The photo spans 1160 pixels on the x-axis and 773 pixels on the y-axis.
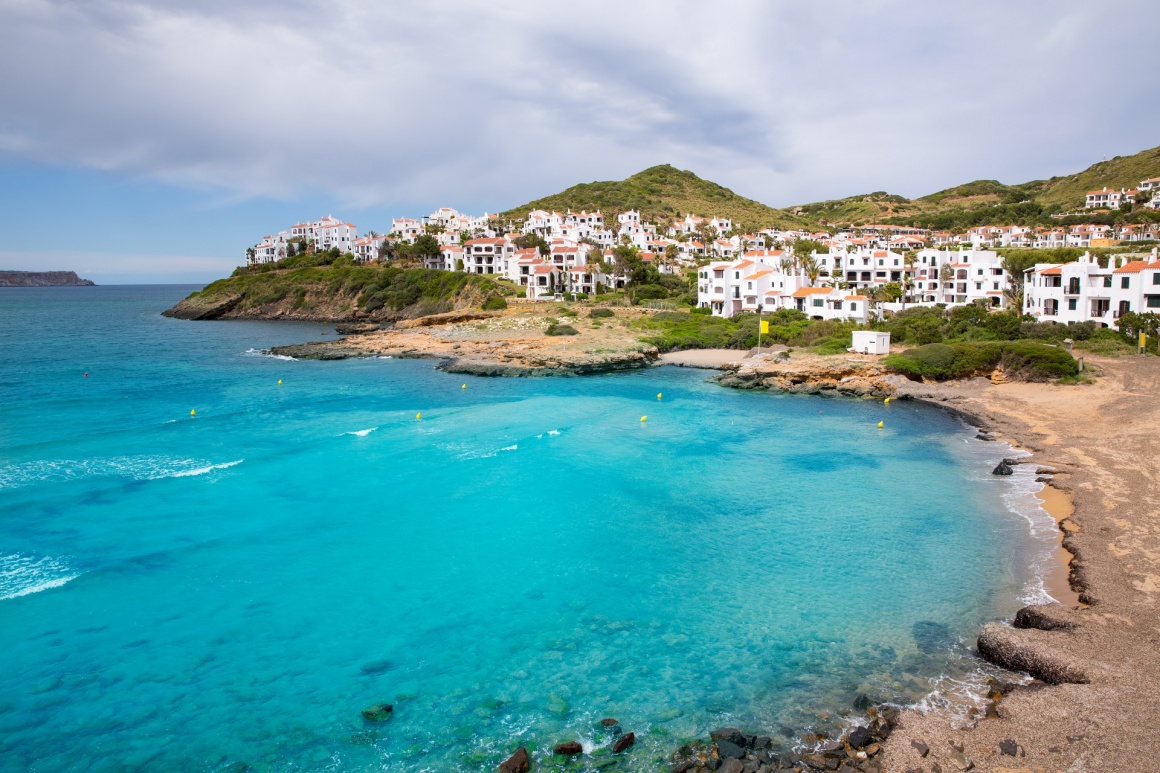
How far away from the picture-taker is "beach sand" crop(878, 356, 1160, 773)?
11422 mm

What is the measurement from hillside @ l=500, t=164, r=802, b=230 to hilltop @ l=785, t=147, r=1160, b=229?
65.6 ft

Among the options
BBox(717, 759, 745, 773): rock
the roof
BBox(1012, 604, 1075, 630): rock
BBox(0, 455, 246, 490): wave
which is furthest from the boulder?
the roof

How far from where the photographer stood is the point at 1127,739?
11453 millimetres

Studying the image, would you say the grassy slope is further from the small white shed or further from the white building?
the small white shed

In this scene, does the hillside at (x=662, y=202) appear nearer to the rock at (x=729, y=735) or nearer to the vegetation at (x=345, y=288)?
the vegetation at (x=345, y=288)

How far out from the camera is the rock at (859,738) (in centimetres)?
1219

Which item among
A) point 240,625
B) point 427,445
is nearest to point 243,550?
point 240,625

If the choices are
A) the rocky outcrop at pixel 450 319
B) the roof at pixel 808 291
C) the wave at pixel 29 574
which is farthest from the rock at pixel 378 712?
the rocky outcrop at pixel 450 319

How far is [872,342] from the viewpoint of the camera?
172 feet

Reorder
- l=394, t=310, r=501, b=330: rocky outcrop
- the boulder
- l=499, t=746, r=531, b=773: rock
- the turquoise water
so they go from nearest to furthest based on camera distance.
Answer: l=499, t=746, r=531, b=773: rock
the boulder
the turquoise water
l=394, t=310, r=501, b=330: rocky outcrop

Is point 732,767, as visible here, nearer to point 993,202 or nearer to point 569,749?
point 569,749

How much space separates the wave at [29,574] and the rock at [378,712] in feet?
37.1

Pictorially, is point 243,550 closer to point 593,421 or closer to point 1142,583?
point 593,421

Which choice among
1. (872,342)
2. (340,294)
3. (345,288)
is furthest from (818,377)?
(340,294)
